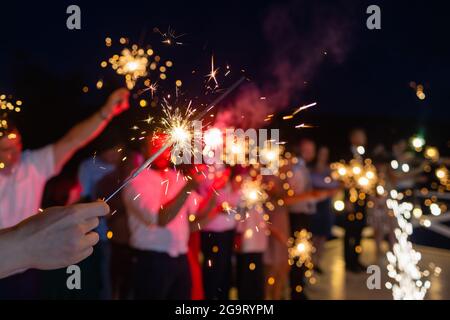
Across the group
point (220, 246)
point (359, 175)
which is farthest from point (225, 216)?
point (359, 175)

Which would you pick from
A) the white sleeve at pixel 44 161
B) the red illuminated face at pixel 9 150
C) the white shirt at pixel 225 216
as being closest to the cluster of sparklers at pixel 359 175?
the white shirt at pixel 225 216

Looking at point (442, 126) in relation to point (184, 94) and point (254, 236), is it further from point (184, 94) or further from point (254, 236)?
point (184, 94)

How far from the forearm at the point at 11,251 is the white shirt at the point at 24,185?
1.84 meters

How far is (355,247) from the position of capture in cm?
665

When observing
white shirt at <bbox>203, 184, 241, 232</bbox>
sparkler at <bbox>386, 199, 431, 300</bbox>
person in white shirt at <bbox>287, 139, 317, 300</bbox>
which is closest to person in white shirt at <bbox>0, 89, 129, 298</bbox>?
white shirt at <bbox>203, 184, 241, 232</bbox>

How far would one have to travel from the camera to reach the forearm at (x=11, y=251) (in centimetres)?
136

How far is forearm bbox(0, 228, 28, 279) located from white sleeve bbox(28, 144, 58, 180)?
83.4 inches

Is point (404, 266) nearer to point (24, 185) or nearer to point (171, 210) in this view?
point (171, 210)

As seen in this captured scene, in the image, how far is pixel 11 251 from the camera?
1.36 metres

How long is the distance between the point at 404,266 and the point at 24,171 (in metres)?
5.24

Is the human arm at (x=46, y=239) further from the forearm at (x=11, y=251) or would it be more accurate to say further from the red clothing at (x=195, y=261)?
the red clothing at (x=195, y=261)

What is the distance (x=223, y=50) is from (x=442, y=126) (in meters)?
11.1

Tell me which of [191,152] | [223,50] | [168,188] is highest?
[223,50]
